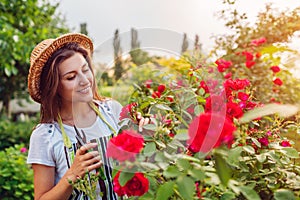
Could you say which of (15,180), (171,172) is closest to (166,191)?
(171,172)

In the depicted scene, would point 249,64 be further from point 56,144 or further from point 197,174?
point 197,174

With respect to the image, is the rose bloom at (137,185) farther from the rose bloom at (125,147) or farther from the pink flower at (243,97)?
the pink flower at (243,97)

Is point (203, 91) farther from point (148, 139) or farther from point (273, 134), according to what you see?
point (148, 139)

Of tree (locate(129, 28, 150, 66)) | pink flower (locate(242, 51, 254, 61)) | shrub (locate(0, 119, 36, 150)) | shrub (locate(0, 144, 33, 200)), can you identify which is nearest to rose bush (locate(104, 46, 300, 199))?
→ tree (locate(129, 28, 150, 66))

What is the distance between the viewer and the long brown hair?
1427 mm

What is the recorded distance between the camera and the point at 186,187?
79cm

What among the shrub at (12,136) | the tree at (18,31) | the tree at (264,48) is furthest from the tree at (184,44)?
the shrub at (12,136)

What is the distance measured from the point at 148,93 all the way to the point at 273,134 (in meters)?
0.78

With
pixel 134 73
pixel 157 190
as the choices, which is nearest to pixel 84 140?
pixel 134 73

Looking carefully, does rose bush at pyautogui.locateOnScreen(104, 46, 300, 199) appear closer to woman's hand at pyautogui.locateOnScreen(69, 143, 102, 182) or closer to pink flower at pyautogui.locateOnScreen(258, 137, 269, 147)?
pink flower at pyautogui.locateOnScreen(258, 137, 269, 147)

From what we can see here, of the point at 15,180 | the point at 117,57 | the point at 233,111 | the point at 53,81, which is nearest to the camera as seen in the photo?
the point at 233,111

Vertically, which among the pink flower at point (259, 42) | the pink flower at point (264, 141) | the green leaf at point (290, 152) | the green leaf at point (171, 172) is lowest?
the green leaf at point (171, 172)

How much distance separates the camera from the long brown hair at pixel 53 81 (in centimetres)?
143

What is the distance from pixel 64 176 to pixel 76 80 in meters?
0.29
